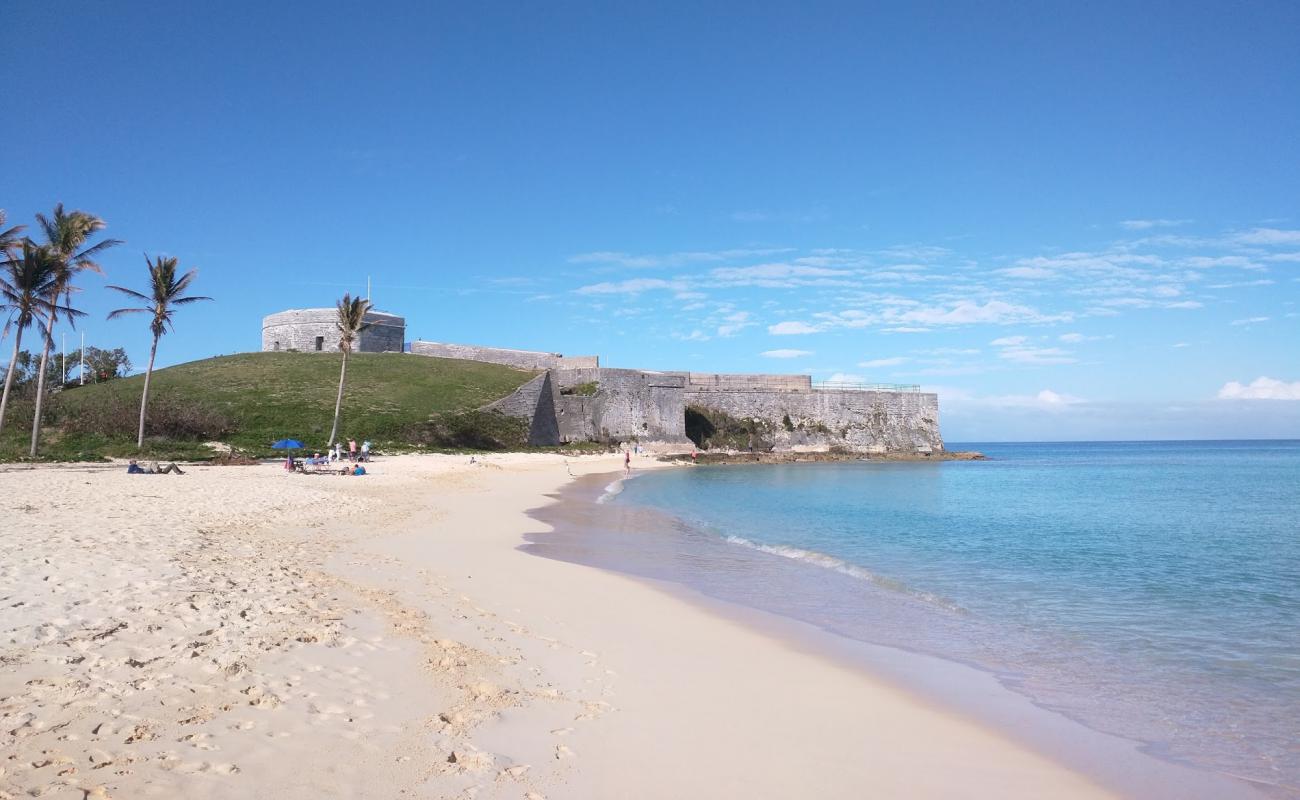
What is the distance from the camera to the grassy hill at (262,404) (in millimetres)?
27812

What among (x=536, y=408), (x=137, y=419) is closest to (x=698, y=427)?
(x=536, y=408)

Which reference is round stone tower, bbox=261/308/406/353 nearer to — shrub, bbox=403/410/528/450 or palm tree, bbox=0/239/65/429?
shrub, bbox=403/410/528/450

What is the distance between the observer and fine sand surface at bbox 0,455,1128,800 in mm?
3367

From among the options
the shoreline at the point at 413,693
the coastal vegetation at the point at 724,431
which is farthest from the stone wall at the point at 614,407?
the shoreline at the point at 413,693

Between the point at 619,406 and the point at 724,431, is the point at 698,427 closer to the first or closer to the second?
the point at 724,431

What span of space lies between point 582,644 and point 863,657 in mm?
2382

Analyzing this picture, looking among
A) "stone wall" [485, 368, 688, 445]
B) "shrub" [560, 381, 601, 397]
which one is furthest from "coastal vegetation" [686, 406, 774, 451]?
"shrub" [560, 381, 601, 397]

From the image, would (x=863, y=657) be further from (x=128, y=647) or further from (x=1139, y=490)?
(x=1139, y=490)

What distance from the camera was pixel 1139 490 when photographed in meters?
30.8

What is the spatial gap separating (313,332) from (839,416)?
39.6 metres

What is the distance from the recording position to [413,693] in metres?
4.50

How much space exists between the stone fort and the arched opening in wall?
8 centimetres

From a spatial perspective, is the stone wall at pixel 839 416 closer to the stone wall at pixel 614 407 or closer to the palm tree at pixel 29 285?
the stone wall at pixel 614 407

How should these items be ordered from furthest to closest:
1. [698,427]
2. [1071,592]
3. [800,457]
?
[800,457] < [698,427] < [1071,592]
